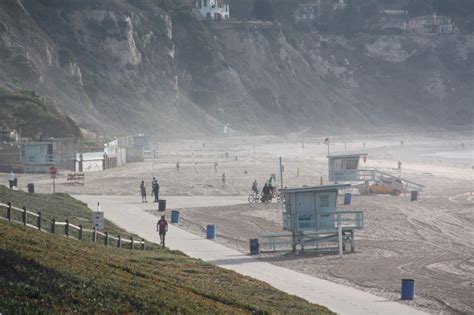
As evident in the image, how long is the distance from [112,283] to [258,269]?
1032cm

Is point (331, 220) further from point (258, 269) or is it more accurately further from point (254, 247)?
point (258, 269)

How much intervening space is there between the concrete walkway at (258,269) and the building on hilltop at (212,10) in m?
108

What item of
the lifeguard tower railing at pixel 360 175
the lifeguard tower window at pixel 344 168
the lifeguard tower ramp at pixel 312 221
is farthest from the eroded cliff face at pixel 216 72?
the lifeguard tower ramp at pixel 312 221

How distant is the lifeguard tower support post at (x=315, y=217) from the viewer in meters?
30.2

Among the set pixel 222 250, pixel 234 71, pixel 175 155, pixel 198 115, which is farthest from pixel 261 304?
pixel 234 71

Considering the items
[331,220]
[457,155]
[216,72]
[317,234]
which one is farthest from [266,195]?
[216,72]

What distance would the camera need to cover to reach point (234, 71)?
128625 mm

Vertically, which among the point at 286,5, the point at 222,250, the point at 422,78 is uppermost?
the point at 286,5

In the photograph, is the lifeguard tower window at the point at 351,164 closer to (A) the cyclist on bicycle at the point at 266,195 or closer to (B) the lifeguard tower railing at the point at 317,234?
(A) the cyclist on bicycle at the point at 266,195

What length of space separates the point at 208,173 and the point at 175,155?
1891cm

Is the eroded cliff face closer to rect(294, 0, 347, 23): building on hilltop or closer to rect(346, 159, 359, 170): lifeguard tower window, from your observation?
rect(294, 0, 347, 23): building on hilltop

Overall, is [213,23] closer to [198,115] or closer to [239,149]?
[198,115]

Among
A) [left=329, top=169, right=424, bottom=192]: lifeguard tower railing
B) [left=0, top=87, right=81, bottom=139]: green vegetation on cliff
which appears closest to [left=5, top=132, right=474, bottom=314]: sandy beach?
[left=329, top=169, right=424, bottom=192]: lifeguard tower railing

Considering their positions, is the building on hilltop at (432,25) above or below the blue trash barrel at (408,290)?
above
